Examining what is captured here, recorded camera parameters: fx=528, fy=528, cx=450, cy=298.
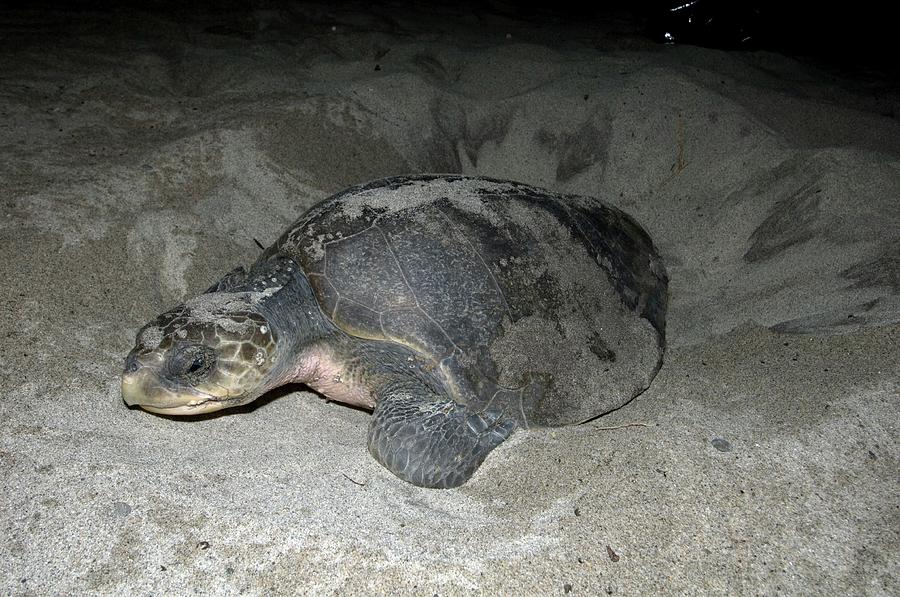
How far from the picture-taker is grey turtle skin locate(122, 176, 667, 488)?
1773 mm

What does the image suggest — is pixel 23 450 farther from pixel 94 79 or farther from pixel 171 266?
pixel 94 79

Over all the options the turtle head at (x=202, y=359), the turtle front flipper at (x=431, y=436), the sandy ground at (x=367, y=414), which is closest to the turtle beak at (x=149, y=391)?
the turtle head at (x=202, y=359)

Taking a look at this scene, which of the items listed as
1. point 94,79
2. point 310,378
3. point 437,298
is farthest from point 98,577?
Result: point 94,79

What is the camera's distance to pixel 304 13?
5648 millimetres

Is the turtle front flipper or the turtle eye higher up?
the turtle eye

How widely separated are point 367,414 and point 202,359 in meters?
0.76

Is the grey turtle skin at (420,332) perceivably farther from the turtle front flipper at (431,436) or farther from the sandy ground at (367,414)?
the sandy ground at (367,414)

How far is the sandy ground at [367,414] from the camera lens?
134cm

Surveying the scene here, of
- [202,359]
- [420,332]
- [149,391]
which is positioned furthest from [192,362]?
[420,332]

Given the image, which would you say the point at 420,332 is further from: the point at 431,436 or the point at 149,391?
the point at 149,391

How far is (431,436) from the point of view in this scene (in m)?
1.77

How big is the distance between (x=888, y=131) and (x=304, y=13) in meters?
5.31

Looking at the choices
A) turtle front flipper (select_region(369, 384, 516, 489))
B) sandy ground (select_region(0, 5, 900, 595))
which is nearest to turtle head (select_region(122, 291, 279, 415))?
sandy ground (select_region(0, 5, 900, 595))

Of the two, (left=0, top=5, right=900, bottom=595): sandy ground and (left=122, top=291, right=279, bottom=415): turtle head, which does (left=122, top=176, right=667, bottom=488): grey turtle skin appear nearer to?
(left=122, top=291, right=279, bottom=415): turtle head
